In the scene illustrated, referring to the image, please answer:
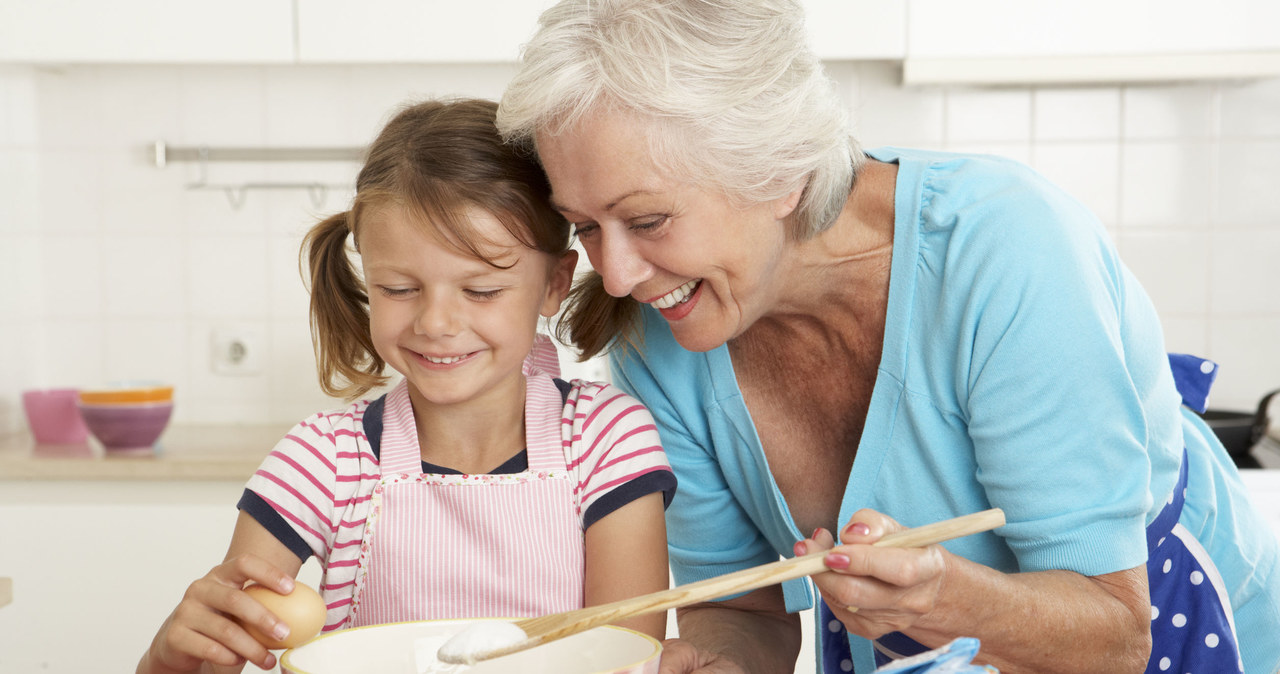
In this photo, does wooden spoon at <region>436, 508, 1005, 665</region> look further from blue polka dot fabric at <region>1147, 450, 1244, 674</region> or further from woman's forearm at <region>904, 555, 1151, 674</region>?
blue polka dot fabric at <region>1147, 450, 1244, 674</region>

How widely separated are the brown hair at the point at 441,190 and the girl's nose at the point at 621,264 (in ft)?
0.32

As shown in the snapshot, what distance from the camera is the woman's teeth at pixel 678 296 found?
970 mm

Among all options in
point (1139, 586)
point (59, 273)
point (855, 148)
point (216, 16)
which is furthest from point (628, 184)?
point (59, 273)

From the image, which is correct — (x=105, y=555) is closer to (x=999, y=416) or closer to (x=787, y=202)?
(x=787, y=202)

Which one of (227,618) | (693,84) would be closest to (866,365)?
(693,84)

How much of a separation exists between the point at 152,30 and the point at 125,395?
685 mm

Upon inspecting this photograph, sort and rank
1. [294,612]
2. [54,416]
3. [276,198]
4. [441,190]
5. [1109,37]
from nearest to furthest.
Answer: [294,612] < [441,190] < [1109,37] < [54,416] < [276,198]

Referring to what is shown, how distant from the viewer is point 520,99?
0.92 meters

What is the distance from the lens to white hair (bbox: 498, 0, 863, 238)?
2.90ft

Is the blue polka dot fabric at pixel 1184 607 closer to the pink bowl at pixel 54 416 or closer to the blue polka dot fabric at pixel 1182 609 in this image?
the blue polka dot fabric at pixel 1182 609

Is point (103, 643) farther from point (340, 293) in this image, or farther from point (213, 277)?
point (340, 293)

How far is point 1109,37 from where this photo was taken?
1987mm

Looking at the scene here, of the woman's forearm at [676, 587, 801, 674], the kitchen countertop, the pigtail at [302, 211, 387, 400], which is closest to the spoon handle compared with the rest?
the woman's forearm at [676, 587, 801, 674]

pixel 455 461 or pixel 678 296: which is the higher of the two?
pixel 678 296
